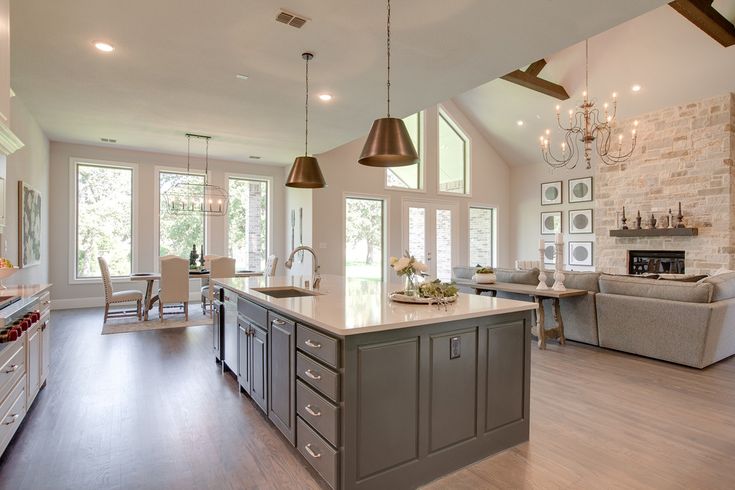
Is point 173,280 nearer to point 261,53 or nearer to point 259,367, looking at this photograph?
point 261,53

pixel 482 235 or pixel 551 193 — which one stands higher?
pixel 551 193

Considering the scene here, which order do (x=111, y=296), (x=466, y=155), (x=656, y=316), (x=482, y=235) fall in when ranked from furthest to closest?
(x=482, y=235), (x=466, y=155), (x=111, y=296), (x=656, y=316)

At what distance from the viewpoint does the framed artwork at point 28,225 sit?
15.8ft

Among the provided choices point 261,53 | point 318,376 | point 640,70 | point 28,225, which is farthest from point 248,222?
point 640,70

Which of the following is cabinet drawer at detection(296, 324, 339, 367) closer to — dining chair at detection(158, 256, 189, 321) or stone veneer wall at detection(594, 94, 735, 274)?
dining chair at detection(158, 256, 189, 321)

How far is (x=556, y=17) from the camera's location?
2918mm

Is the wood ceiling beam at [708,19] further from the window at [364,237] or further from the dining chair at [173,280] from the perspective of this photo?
the dining chair at [173,280]

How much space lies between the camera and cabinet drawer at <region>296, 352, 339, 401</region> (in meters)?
1.85

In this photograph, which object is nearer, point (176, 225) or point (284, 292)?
point (284, 292)

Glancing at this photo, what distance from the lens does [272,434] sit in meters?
2.55

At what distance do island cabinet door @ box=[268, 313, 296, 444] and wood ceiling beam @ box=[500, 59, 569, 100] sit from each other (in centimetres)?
614

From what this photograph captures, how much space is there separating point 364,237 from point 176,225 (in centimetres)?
352

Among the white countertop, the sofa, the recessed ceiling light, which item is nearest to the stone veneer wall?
the sofa

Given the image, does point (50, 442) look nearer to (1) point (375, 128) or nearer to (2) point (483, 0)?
(1) point (375, 128)
